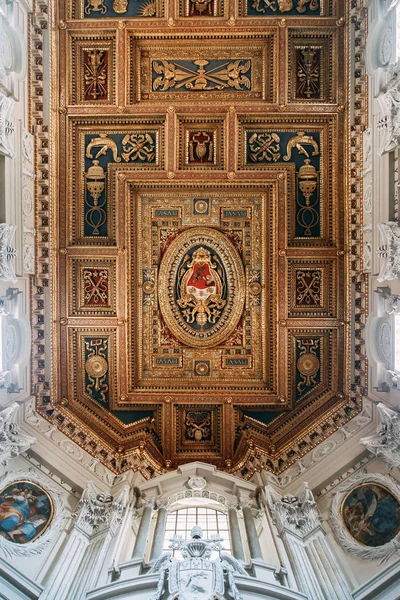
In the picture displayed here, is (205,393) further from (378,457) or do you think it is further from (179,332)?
(378,457)

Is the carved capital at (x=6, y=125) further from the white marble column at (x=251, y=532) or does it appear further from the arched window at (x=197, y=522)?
the white marble column at (x=251, y=532)

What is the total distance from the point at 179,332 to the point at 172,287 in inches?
61.5

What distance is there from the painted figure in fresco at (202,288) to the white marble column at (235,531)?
19.8 feet

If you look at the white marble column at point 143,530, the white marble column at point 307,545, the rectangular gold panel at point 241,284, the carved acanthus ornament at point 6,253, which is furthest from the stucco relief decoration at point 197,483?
the carved acanthus ornament at point 6,253

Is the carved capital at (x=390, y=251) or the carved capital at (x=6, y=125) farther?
the carved capital at (x=6, y=125)

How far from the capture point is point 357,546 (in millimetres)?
12984

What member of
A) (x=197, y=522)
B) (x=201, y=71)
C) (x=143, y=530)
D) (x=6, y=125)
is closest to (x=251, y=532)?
(x=197, y=522)

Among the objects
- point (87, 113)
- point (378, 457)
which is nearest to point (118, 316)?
point (87, 113)

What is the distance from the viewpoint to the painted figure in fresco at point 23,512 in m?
13.3

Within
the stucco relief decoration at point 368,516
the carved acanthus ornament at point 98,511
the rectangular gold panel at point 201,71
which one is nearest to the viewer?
the stucco relief decoration at point 368,516

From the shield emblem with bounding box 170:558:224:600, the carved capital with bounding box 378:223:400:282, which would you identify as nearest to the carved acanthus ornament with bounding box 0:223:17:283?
the shield emblem with bounding box 170:558:224:600

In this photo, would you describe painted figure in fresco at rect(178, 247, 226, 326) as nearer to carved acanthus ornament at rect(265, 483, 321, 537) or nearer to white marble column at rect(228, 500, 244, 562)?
white marble column at rect(228, 500, 244, 562)

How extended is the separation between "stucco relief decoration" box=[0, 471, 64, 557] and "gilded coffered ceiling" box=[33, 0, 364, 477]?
2314 mm

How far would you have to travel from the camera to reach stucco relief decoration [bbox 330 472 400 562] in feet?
41.8
